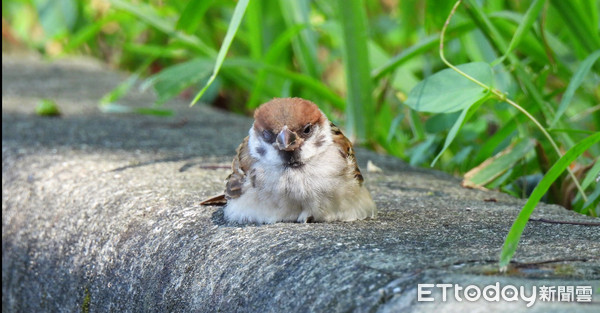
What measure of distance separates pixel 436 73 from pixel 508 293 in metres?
1.08

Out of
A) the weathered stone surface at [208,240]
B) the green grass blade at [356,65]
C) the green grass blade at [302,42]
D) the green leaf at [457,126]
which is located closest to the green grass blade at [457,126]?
the green leaf at [457,126]

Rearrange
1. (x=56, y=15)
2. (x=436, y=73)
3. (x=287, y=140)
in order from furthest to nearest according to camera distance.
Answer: (x=56, y=15) < (x=436, y=73) < (x=287, y=140)

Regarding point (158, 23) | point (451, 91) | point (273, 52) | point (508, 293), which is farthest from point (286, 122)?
point (158, 23)

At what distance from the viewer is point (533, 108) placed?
10.2ft

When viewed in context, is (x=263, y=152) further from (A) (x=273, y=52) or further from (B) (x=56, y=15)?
(B) (x=56, y=15)

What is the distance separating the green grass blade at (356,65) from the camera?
3.53 m

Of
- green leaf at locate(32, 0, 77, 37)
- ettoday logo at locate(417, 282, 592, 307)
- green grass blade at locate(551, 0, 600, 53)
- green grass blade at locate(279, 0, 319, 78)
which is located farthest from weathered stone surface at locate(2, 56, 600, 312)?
green leaf at locate(32, 0, 77, 37)

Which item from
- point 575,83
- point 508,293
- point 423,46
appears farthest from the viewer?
point 423,46

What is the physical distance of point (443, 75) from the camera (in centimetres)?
247

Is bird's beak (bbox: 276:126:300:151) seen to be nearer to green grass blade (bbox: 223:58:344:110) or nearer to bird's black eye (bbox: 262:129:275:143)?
bird's black eye (bbox: 262:129:275:143)

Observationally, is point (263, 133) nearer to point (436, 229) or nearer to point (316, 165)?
point (316, 165)

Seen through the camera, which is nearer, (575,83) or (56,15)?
(575,83)

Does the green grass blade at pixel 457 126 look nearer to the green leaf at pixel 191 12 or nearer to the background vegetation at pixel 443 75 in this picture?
the background vegetation at pixel 443 75

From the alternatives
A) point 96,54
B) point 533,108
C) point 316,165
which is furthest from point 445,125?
point 96,54
